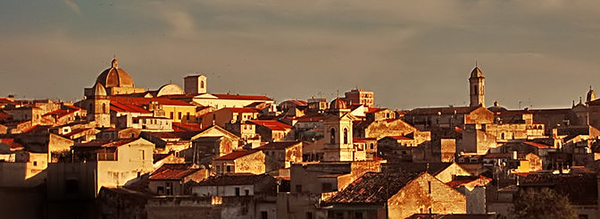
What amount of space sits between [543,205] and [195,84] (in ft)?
278

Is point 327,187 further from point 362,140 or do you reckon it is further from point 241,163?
point 362,140

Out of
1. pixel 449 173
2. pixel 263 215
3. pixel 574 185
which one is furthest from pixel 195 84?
pixel 574 185

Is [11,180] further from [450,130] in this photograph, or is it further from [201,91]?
[201,91]

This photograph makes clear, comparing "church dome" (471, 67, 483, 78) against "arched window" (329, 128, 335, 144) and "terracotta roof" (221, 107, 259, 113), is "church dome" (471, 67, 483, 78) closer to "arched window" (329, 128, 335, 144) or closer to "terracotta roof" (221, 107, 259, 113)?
"terracotta roof" (221, 107, 259, 113)

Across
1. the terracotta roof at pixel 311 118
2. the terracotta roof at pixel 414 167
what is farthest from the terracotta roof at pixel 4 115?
the terracotta roof at pixel 414 167

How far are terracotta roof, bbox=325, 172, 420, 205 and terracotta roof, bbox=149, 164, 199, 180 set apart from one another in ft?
33.1

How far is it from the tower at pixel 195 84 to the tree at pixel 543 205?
8229 cm

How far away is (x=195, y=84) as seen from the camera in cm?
12419

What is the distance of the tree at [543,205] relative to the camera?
1612 inches

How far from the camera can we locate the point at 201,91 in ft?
407

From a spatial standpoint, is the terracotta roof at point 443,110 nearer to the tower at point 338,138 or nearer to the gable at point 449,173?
the tower at point 338,138

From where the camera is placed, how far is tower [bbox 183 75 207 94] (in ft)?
407

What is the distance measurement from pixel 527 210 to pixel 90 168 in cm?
2148

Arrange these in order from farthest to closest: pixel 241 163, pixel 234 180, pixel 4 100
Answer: pixel 4 100, pixel 241 163, pixel 234 180
